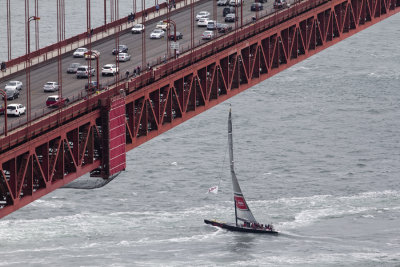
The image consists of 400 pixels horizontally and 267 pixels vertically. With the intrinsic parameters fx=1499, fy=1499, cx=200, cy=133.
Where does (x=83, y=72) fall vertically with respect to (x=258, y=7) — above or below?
above

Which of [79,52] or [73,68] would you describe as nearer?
[73,68]

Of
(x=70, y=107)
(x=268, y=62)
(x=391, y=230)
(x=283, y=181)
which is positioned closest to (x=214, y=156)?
→ (x=283, y=181)

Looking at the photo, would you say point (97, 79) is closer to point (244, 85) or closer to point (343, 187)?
point (244, 85)

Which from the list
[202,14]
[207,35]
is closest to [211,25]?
[202,14]

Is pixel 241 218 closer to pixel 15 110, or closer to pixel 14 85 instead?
pixel 14 85

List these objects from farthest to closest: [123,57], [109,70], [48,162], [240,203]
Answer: [240,203], [123,57], [109,70], [48,162]

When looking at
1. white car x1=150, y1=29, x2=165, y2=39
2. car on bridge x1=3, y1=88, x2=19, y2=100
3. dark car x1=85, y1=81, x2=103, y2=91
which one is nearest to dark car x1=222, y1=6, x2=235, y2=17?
white car x1=150, y1=29, x2=165, y2=39
